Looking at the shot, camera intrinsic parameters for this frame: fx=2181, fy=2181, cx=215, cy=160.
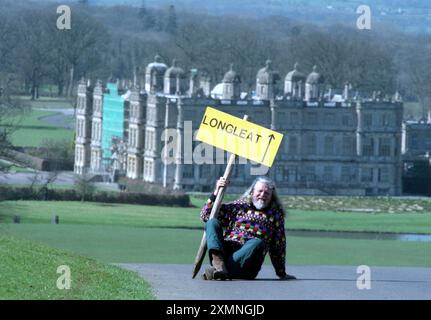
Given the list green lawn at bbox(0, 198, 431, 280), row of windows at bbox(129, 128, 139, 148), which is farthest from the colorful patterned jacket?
row of windows at bbox(129, 128, 139, 148)

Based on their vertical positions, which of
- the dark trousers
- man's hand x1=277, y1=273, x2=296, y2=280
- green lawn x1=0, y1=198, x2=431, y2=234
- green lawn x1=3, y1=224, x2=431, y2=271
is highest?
the dark trousers

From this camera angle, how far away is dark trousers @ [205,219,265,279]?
54.0 feet

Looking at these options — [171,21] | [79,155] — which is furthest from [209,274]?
[171,21]

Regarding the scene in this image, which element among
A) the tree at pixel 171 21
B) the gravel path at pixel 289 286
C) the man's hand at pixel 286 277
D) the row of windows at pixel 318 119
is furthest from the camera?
the tree at pixel 171 21

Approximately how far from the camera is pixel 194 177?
72375 mm

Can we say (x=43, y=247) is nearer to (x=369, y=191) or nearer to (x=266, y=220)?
(x=266, y=220)

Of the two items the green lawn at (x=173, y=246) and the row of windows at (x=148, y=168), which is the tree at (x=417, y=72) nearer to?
the row of windows at (x=148, y=168)

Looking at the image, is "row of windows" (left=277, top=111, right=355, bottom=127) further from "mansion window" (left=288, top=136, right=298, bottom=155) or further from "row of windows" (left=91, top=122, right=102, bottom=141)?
"row of windows" (left=91, top=122, right=102, bottom=141)

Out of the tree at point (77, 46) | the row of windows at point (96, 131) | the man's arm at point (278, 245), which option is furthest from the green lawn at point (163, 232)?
the tree at point (77, 46)

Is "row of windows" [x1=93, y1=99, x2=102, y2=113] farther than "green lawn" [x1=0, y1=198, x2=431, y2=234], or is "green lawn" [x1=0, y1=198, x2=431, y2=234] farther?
"row of windows" [x1=93, y1=99, x2=102, y2=113]

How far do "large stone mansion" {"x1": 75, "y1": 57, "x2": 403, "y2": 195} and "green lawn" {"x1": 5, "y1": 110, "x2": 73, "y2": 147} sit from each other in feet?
6.39

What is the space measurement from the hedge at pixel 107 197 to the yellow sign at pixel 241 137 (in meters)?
39.8

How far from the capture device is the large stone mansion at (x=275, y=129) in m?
74.6

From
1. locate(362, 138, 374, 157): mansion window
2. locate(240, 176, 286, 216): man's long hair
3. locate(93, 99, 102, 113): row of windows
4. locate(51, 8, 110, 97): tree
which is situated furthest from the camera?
locate(51, 8, 110, 97): tree
